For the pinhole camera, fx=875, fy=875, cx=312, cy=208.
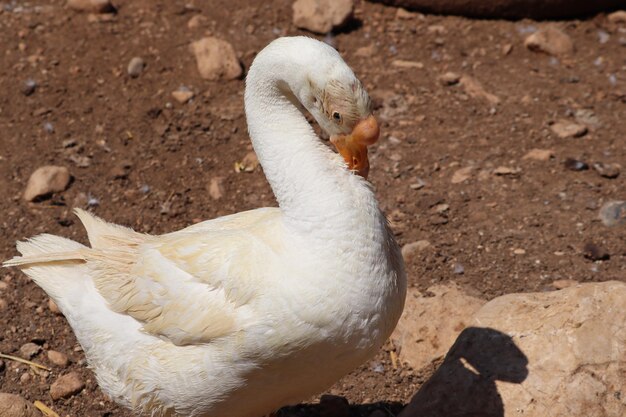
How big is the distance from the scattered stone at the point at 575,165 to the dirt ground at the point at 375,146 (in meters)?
0.05

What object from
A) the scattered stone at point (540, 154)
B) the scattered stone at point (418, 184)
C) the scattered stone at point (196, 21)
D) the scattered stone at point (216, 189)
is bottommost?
the scattered stone at point (216, 189)

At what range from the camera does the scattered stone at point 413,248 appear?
5.61 metres

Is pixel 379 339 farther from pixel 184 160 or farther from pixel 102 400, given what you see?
pixel 184 160

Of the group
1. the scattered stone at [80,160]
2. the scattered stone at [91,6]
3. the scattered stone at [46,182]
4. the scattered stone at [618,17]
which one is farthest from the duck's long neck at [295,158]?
the scattered stone at [618,17]

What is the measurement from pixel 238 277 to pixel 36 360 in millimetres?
1974

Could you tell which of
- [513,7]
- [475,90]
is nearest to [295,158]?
[475,90]

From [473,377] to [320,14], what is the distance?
14.0 ft

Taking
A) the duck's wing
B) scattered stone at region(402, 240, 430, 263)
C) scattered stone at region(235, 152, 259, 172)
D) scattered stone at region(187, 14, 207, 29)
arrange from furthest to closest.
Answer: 1. scattered stone at region(187, 14, 207, 29)
2. scattered stone at region(235, 152, 259, 172)
3. scattered stone at region(402, 240, 430, 263)
4. the duck's wing

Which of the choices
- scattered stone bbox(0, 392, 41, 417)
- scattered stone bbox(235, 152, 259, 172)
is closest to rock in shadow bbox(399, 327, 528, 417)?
scattered stone bbox(0, 392, 41, 417)

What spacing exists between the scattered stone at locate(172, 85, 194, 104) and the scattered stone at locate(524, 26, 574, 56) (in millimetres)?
2941

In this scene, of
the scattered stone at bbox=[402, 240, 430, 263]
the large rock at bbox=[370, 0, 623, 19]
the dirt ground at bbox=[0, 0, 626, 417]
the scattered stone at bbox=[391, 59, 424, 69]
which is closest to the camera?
the dirt ground at bbox=[0, 0, 626, 417]

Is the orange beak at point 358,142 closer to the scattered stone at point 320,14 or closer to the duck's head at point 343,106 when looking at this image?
the duck's head at point 343,106

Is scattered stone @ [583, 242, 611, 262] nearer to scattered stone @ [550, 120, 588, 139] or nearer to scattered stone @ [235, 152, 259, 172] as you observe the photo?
scattered stone @ [550, 120, 588, 139]

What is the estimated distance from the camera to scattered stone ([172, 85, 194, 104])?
7.00 meters
